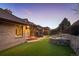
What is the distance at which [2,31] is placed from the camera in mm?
5012

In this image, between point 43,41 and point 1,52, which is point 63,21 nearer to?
point 43,41

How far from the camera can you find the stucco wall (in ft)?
16.4

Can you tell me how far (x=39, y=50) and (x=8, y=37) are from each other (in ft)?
2.59

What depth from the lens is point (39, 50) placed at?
16.6 feet

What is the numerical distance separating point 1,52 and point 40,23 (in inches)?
44.2

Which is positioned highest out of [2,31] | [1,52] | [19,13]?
[19,13]

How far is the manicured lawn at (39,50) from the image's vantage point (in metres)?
5.04

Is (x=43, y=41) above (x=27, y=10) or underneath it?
underneath

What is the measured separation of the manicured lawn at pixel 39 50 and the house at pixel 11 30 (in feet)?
0.49

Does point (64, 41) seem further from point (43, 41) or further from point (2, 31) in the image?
point (2, 31)

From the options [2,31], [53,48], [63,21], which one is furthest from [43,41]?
[2,31]

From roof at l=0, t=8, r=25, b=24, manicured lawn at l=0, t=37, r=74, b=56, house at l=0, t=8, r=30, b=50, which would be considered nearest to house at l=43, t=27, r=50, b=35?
manicured lawn at l=0, t=37, r=74, b=56

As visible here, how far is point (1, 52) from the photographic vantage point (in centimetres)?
498

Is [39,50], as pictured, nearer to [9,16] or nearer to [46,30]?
[46,30]
